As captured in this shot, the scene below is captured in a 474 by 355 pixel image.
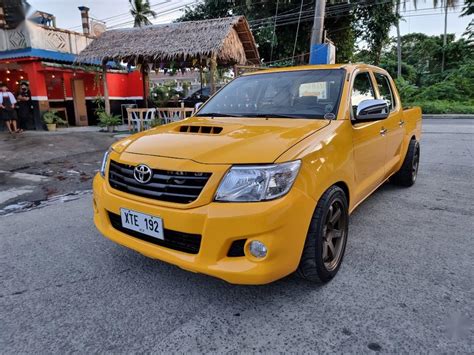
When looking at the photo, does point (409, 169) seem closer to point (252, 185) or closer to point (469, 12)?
point (252, 185)

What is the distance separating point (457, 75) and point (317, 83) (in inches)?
901

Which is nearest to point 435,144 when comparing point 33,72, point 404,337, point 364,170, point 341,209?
point 364,170

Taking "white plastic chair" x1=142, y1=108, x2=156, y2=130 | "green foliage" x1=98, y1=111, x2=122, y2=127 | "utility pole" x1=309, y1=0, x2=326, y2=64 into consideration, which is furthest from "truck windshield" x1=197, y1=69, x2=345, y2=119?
"green foliage" x1=98, y1=111, x2=122, y2=127

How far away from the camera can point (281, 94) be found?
3355 millimetres

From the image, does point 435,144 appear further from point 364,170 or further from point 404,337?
point 404,337

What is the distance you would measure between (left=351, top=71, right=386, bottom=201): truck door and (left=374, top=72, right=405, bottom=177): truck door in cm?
22

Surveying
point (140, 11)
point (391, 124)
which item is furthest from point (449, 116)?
point (140, 11)

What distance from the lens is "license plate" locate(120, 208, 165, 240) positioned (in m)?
2.28

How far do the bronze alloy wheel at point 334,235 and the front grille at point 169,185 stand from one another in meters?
0.96

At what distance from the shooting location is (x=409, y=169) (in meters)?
4.92

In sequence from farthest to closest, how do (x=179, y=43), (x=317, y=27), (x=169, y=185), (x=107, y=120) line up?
(x=107, y=120)
(x=179, y=43)
(x=317, y=27)
(x=169, y=185)

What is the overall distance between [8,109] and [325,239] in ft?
42.0

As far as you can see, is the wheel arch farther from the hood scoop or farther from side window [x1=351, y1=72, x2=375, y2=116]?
the hood scoop

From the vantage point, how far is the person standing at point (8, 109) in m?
11.5
